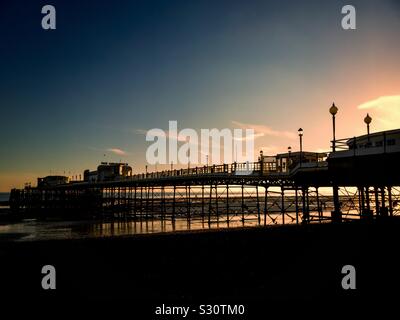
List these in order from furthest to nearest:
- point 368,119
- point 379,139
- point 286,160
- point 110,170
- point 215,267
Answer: point 110,170 < point 286,160 < point 368,119 < point 379,139 < point 215,267

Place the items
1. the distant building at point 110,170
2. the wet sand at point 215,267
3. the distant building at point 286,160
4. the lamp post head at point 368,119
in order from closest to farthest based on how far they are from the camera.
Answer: the wet sand at point 215,267 → the lamp post head at point 368,119 → the distant building at point 286,160 → the distant building at point 110,170

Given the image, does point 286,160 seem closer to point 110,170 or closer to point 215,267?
point 215,267

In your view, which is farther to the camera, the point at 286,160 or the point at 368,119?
the point at 286,160

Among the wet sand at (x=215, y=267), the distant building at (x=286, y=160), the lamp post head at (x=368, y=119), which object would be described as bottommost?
the wet sand at (x=215, y=267)

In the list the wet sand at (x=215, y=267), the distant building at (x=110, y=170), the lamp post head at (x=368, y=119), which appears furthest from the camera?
the distant building at (x=110, y=170)

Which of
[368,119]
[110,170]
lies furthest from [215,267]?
[110,170]

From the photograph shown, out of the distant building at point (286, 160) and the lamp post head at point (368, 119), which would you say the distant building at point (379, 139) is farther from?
the distant building at point (286, 160)

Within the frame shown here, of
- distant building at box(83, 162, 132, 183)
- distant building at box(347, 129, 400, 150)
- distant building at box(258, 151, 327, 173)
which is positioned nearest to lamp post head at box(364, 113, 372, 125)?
distant building at box(347, 129, 400, 150)

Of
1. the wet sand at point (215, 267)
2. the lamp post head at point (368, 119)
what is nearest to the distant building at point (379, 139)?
the lamp post head at point (368, 119)

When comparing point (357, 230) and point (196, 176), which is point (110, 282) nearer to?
point (357, 230)

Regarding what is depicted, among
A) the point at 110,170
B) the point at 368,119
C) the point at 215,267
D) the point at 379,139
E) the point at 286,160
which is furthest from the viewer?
the point at 110,170

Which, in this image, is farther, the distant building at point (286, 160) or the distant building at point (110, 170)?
the distant building at point (110, 170)

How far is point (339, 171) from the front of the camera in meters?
16.0
